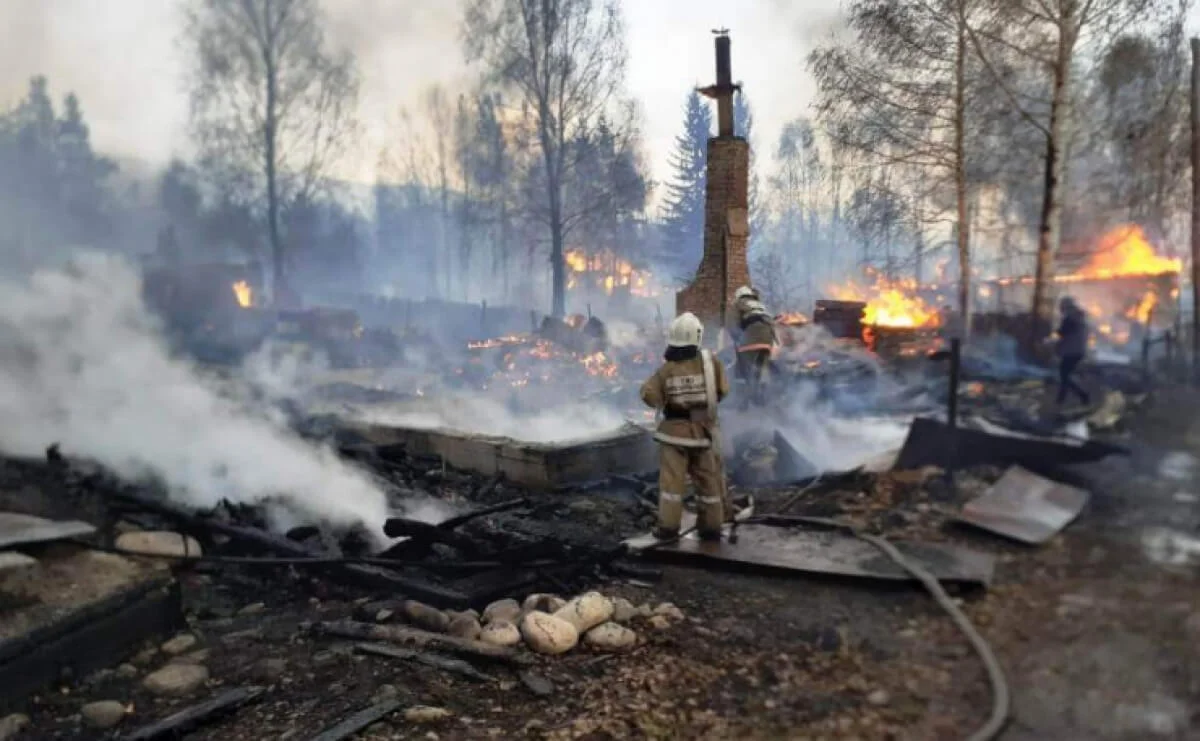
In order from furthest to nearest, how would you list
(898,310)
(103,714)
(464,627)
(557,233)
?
(557,233)
(898,310)
(464,627)
(103,714)

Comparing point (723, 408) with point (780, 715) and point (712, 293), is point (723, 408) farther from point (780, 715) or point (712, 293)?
point (780, 715)

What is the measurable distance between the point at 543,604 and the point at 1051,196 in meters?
14.8

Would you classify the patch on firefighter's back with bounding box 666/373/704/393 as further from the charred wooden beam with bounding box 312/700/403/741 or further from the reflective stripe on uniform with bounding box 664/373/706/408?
the charred wooden beam with bounding box 312/700/403/741

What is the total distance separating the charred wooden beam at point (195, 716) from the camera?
13.4 feet

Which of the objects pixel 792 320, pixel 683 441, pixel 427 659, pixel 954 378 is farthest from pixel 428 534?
pixel 792 320

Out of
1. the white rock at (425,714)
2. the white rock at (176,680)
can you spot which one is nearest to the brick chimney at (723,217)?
the white rock at (176,680)

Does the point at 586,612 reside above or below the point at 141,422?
below

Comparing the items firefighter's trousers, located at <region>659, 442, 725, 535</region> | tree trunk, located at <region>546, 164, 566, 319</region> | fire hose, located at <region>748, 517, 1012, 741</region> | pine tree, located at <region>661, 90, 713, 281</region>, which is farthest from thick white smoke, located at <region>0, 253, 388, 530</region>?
pine tree, located at <region>661, 90, 713, 281</region>

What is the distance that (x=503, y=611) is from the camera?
538cm

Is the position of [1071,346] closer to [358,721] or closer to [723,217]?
[723,217]

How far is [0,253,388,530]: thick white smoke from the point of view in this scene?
8.42 metres

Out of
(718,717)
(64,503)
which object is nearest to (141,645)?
(64,503)

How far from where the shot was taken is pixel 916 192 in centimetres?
2003

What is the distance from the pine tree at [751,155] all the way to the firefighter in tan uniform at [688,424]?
18.7m
